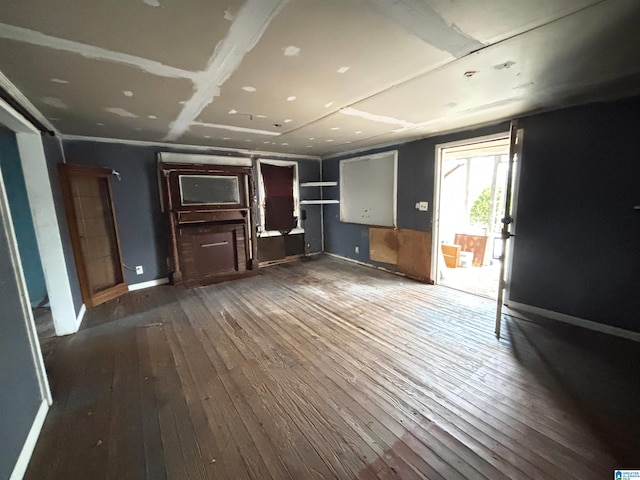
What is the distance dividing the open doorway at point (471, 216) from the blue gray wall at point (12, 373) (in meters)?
4.50

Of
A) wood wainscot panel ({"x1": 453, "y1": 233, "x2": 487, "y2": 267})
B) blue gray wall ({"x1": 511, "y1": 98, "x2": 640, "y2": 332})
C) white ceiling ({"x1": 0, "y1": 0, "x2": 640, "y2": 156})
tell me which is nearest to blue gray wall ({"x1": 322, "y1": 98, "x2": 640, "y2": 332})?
blue gray wall ({"x1": 511, "y1": 98, "x2": 640, "y2": 332})

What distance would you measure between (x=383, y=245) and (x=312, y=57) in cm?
377

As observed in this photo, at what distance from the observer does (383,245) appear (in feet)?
16.3

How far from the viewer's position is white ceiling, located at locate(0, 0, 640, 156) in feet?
4.02

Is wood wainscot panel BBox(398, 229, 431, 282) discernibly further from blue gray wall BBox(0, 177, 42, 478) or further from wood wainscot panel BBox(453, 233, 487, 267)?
blue gray wall BBox(0, 177, 42, 478)

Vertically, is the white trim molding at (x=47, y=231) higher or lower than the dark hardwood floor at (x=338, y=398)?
higher

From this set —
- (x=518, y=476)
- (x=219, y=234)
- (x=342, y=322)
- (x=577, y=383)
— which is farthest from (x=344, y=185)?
(x=518, y=476)

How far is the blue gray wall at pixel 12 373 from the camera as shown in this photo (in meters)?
1.34

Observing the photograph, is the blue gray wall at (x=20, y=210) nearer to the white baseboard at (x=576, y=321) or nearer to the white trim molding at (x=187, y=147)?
the white trim molding at (x=187, y=147)

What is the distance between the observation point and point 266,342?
2.62 meters

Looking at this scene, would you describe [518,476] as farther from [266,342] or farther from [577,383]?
[266,342]

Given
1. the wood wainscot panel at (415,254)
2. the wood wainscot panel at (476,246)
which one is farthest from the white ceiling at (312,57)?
the wood wainscot panel at (476,246)

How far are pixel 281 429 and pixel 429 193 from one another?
3687 millimetres

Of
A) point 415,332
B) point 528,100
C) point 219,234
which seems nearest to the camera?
point 528,100
